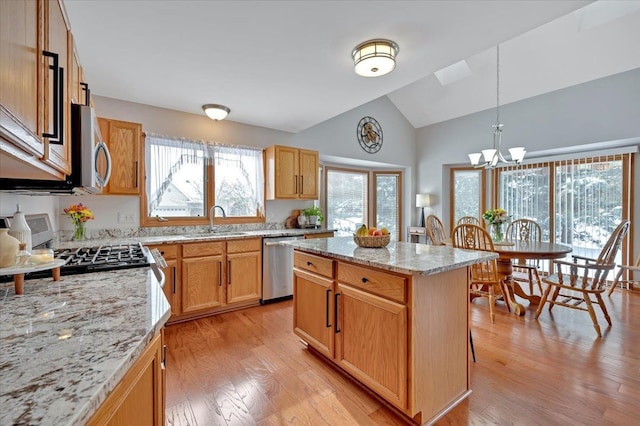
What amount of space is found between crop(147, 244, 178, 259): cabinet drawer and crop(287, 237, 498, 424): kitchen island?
168 cm

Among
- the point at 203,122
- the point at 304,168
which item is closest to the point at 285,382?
Result: the point at 304,168

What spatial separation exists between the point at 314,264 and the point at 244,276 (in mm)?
1498

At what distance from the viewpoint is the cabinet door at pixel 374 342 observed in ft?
5.12

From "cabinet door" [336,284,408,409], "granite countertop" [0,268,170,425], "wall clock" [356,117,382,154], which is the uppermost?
"wall clock" [356,117,382,154]

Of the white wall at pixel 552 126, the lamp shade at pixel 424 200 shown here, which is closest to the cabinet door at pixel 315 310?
the lamp shade at pixel 424 200

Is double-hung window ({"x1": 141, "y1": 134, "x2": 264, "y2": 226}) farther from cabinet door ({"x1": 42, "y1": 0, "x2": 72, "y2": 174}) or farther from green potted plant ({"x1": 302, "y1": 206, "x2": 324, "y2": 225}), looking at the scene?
cabinet door ({"x1": 42, "y1": 0, "x2": 72, "y2": 174})

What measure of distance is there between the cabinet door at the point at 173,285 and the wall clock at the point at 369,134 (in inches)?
143

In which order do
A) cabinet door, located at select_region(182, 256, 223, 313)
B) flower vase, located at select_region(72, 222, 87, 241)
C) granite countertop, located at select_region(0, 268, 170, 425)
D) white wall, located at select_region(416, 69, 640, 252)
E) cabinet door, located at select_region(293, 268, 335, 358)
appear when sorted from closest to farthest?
granite countertop, located at select_region(0, 268, 170, 425) → cabinet door, located at select_region(293, 268, 335, 358) → flower vase, located at select_region(72, 222, 87, 241) → cabinet door, located at select_region(182, 256, 223, 313) → white wall, located at select_region(416, 69, 640, 252)

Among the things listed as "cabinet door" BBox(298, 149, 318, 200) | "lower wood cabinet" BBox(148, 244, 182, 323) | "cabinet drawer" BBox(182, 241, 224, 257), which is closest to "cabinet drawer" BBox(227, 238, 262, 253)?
"cabinet drawer" BBox(182, 241, 224, 257)

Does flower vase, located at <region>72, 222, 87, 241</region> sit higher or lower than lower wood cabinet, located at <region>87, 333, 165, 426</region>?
higher

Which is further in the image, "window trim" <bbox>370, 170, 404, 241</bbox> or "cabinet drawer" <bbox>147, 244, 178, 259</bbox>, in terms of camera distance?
"window trim" <bbox>370, 170, 404, 241</bbox>

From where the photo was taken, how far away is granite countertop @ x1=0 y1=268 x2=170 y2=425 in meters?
0.50

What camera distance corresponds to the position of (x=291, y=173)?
4023 millimetres

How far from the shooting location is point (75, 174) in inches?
52.9
